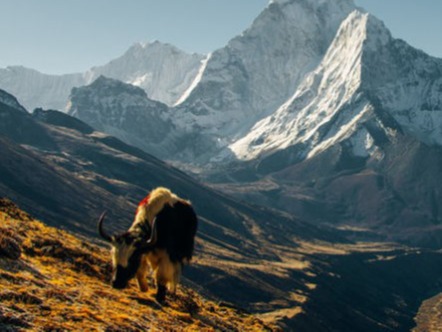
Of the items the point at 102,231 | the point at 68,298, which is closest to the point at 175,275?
the point at 102,231

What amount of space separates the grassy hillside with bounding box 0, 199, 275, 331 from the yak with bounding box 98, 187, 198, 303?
112 centimetres

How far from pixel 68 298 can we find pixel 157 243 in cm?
432

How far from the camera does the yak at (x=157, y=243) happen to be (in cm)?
2439

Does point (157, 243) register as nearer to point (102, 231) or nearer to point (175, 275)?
point (175, 275)

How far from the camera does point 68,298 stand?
22.5m

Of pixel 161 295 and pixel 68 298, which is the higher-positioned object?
pixel 161 295

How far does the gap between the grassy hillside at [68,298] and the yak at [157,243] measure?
1.12 metres

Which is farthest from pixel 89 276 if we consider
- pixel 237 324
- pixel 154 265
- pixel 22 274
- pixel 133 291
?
pixel 237 324

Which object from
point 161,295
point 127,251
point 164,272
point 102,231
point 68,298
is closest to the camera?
point 68,298

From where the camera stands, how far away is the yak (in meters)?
24.4

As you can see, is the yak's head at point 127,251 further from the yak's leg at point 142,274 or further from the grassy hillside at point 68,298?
the grassy hillside at point 68,298

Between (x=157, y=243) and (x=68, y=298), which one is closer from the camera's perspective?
(x=68, y=298)

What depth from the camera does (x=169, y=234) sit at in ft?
85.1

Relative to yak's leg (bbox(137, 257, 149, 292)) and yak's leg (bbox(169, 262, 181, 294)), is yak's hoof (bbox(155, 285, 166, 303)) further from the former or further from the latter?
yak's leg (bbox(137, 257, 149, 292))
